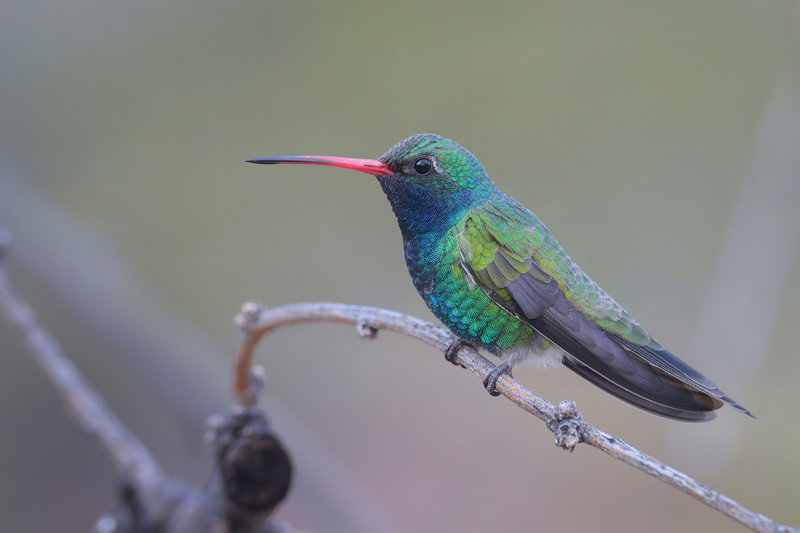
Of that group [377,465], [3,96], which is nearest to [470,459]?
[377,465]

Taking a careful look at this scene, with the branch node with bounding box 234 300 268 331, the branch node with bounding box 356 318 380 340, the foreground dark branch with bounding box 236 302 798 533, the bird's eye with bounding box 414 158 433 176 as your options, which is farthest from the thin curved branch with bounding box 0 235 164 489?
the bird's eye with bounding box 414 158 433 176

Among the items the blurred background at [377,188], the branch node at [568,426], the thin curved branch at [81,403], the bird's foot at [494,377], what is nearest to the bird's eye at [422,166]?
the bird's foot at [494,377]

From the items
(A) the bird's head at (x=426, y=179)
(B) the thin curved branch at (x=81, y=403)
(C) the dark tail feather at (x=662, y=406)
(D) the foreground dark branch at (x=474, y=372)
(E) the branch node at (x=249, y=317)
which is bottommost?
→ (B) the thin curved branch at (x=81, y=403)

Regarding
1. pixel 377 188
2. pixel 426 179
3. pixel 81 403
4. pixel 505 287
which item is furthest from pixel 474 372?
pixel 377 188

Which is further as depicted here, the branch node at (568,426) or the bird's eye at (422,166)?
the bird's eye at (422,166)

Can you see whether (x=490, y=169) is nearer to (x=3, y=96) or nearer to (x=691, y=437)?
(x=691, y=437)

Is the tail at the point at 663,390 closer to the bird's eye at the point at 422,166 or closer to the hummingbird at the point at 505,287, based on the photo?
the hummingbird at the point at 505,287

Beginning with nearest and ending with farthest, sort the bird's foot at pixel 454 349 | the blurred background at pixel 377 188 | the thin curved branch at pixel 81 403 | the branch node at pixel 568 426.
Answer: the branch node at pixel 568 426
the bird's foot at pixel 454 349
the thin curved branch at pixel 81 403
the blurred background at pixel 377 188

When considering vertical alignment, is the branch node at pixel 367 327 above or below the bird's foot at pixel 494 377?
below
